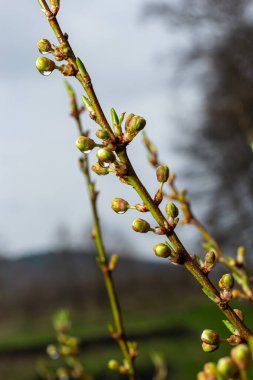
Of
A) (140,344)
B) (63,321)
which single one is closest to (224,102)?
(140,344)

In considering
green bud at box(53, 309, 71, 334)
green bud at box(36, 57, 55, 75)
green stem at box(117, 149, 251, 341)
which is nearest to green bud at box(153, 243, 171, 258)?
green stem at box(117, 149, 251, 341)

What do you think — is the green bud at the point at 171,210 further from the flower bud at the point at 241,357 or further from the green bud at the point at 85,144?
the flower bud at the point at 241,357

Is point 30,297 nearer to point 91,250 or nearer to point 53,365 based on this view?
point 91,250

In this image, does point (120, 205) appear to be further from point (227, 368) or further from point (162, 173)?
point (227, 368)

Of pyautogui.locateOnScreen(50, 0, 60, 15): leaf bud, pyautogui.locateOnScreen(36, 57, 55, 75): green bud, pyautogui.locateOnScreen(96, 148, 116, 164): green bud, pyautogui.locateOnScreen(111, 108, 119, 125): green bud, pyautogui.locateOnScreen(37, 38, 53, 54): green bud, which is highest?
pyautogui.locateOnScreen(50, 0, 60, 15): leaf bud

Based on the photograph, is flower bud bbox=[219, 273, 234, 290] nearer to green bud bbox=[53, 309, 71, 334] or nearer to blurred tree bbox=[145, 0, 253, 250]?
green bud bbox=[53, 309, 71, 334]

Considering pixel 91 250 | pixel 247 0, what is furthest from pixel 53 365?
pixel 91 250

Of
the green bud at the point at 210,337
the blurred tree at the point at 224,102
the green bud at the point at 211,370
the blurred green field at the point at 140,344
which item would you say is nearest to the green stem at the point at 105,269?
the green bud at the point at 210,337
